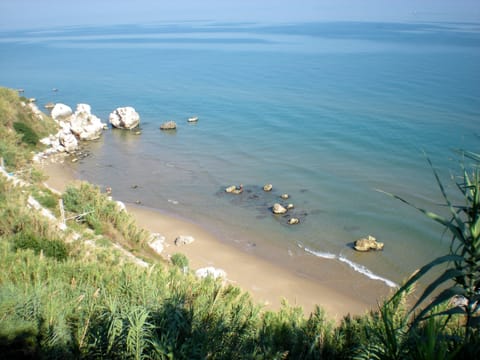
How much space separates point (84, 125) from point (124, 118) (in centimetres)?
415

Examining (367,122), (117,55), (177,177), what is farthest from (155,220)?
(117,55)

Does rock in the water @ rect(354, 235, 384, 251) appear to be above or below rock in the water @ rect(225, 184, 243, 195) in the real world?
above

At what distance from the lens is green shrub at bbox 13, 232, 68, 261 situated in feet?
42.2

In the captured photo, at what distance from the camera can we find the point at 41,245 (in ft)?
42.7

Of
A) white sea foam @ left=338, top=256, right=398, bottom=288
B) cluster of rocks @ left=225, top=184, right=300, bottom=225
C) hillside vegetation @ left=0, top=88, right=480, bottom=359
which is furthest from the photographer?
cluster of rocks @ left=225, top=184, right=300, bottom=225

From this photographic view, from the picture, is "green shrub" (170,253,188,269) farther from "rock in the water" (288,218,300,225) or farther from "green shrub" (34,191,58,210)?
"rock in the water" (288,218,300,225)

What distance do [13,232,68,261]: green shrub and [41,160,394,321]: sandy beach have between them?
7270 mm

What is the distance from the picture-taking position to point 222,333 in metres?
7.65

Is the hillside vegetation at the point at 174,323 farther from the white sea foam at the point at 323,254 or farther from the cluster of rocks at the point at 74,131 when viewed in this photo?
the cluster of rocks at the point at 74,131

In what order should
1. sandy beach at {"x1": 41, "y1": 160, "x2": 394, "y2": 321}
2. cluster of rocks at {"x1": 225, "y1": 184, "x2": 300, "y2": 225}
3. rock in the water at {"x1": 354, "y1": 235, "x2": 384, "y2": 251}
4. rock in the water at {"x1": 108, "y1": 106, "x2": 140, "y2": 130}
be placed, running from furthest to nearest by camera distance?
1. rock in the water at {"x1": 108, "y1": 106, "x2": 140, "y2": 130}
2. cluster of rocks at {"x1": 225, "y1": 184, "x2": 300, "y2": 225}
3. rock in the water at {"x1": 354, "y1": 235, "x2": 384, "y2": 251}
4. sandy beach at {"x1": 41, "y1": 160, "x2": 394, "y2": 321}

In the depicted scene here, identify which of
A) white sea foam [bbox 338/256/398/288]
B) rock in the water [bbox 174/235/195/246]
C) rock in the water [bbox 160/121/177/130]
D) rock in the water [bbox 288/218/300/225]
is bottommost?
rock in the water [bbox 160/121/177/130]

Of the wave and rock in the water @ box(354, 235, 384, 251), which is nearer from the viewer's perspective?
the wave

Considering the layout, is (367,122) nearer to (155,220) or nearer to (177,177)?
(177,177)

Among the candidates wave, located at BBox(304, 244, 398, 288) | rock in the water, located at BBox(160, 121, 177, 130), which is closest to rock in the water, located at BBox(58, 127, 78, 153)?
rock in the water, located at BBox(160, 121, 177, 130)
